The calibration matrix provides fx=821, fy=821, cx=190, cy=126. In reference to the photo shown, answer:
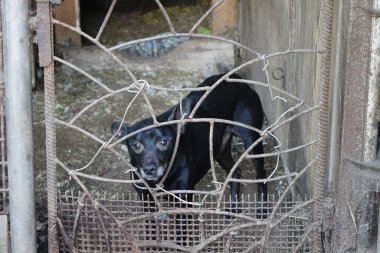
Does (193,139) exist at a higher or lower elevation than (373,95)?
lower

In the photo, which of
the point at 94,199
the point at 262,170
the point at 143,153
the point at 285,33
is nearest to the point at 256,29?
the point at 285,33

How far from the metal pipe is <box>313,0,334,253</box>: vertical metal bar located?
1.73 meters

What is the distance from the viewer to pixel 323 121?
16.0 ft

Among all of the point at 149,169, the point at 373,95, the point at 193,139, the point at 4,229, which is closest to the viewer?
the point at 373,95

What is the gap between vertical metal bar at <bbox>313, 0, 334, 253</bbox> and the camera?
4707mm

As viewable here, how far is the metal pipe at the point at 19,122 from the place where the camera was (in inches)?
189

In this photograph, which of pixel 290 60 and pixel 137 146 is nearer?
pixel 137 146

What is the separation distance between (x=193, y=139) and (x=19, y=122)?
1721mm

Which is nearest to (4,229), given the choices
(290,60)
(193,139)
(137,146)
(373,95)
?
(137,146)

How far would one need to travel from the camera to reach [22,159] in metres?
4.97

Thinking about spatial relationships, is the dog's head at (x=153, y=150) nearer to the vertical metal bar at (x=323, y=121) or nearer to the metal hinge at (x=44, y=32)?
the metal hinge at (x=44, y=32)

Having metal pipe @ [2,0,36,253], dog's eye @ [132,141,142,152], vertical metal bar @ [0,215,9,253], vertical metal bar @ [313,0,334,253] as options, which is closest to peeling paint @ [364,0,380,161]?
vertical metal bar @ [313,0,334,253]

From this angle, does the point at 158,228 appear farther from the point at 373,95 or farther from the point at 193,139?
the point at 373,95

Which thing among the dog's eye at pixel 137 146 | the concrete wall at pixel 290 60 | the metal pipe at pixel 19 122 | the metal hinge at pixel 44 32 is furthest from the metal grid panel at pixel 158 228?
the metal hinge at pixel 44 32
